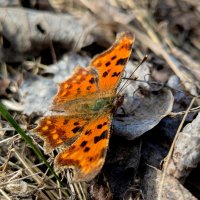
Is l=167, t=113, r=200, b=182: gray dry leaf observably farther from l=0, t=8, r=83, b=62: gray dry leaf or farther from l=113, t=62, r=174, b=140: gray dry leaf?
l=0, t=8, r=83, b=62: gray dry leaf

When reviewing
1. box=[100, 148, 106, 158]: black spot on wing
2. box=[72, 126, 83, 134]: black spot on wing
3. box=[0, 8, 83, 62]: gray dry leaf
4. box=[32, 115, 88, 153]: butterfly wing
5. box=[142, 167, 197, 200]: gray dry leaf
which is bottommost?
box=[0, 8, 83, 62]: gray dry leaf

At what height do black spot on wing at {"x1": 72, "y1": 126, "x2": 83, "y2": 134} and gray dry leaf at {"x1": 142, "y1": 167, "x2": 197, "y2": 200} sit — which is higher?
black spot on wing at {"x1": 72, "y1": 126, "x2": 83, "y2": 134}

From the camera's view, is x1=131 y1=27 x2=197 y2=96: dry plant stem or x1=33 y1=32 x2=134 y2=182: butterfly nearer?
x1=33 y1=32 x2=134 y2=182: butterfly

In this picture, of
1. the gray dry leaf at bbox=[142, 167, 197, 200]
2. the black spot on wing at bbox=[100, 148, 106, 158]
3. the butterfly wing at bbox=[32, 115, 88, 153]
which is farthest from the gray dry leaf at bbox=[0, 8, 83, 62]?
the black spot on wing at bbox=[100, 148, 106, 158]

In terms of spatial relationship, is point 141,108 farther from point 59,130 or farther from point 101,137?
point 101,137

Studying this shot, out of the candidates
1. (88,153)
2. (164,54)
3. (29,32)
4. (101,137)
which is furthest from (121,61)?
(29,32)

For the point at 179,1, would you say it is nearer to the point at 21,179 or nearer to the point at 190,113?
the point at 190,113

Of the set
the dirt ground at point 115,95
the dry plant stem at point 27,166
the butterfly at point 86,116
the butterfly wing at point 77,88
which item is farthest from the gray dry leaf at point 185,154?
the dry plant stem at point 27,166
